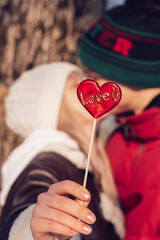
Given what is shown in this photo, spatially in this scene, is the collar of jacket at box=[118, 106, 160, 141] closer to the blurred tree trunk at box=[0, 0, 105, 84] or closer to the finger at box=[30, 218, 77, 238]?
the blurred tree trunk at box=[0, 0, 105, 84]

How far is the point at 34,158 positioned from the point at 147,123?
0.38 metres

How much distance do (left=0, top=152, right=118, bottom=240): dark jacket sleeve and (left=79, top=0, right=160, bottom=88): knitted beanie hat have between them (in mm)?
314

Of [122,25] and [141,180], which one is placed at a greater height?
[122,25]

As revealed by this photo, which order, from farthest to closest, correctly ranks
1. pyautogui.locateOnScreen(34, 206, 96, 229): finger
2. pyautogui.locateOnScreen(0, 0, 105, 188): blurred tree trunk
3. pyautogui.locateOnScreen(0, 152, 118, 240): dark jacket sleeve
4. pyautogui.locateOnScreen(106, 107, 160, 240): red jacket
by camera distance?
pyautogui.locateOnScreen(0, 0, 105, 188): blurred tree trunk
pyautogui.locateOnScreen(106, 107, 160, 240): red jacket
pyautogui.locateOnScreen(0, 152, 118, 240): dark jacket sleeve
pyautogui.locateOnScreen(34, 206, 96, 229): finger

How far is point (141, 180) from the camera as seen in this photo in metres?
1.03

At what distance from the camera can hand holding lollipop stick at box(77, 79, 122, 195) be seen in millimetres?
479

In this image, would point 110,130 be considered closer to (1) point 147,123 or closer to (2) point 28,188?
(1) point 147,123

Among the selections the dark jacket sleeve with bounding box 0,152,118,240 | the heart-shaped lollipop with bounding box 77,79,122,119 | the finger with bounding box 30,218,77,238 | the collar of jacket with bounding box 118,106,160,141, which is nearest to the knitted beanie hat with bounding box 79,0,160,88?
the collar of jacket with bounding box 118,106,160,141

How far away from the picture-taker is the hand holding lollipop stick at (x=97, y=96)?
48 centimetres

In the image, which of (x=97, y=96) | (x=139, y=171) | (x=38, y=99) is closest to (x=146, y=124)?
(x=139, y=171)

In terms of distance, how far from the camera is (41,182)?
0.78 metres

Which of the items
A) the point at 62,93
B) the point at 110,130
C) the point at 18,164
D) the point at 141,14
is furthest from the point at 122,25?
the point at 18,164

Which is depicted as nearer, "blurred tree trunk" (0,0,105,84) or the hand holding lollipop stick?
the hand holding lollipop stick

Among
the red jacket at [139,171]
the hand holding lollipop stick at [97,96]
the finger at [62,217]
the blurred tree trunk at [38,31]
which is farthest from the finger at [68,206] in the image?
the blurred tree trunk at [38,31]
